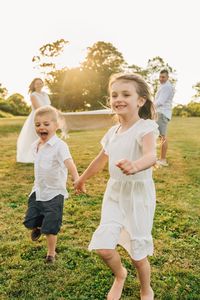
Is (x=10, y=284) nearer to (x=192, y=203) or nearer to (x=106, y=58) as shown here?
(x=192, y=203)

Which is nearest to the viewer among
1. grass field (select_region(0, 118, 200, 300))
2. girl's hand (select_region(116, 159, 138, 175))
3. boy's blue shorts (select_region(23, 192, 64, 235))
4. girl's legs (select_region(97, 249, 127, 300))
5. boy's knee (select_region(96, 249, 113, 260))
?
girl's hand (select_region(116, 159, 138, 175))

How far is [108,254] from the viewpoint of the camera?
329 cm

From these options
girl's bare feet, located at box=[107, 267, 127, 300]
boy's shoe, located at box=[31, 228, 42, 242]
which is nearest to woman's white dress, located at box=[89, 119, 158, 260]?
girl's bare feet, located at box=[107, 267, 127, 300]

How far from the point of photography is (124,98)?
3.38 meters

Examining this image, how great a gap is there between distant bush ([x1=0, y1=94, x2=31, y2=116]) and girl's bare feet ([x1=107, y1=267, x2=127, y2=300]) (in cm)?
6054

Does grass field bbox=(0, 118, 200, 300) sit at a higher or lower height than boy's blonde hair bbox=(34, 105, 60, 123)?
lower

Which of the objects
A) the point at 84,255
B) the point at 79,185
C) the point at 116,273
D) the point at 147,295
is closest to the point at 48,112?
the point at 79,185

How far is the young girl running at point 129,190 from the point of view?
327 cm

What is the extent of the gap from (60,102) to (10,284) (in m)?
54.7

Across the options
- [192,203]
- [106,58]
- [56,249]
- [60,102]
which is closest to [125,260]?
[56,249]

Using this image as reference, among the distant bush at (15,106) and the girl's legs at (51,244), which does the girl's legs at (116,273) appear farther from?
the distant bush at (15,106)

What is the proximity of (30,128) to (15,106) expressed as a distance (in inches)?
2184

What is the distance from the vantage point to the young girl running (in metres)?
3.27

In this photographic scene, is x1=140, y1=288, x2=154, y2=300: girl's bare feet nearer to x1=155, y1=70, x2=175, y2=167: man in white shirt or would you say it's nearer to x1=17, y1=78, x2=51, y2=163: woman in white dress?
x1=155, y1=70, x2=175, y2=167: man in white shirt
